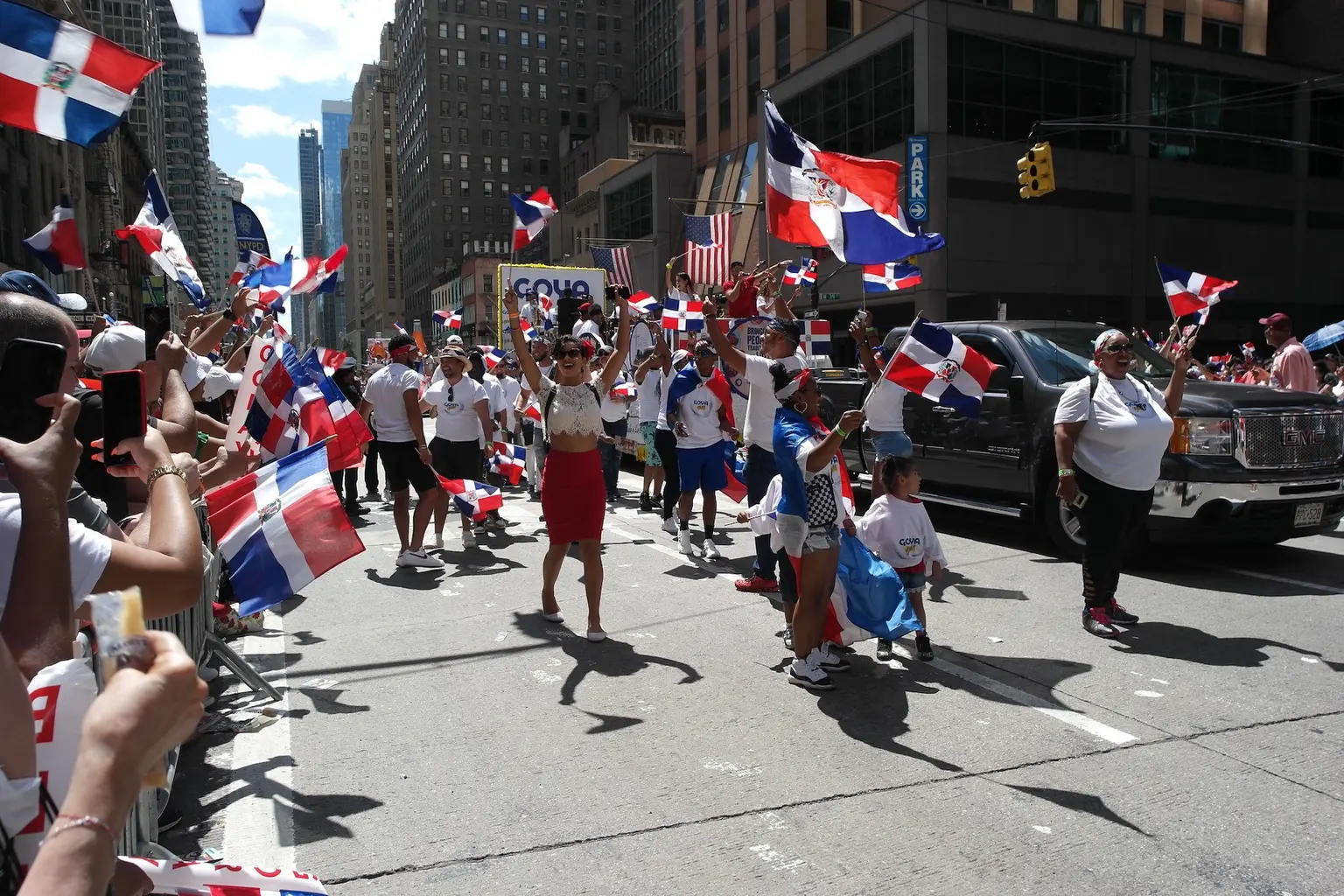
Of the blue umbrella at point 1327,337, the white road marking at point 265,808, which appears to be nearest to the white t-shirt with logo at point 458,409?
the white road marking at point 265,808

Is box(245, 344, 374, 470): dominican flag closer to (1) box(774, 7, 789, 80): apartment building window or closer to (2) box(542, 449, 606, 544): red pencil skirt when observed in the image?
(2) box(542, 449, 606, 544): red pencil skirt

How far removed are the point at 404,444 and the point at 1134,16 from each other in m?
41.8

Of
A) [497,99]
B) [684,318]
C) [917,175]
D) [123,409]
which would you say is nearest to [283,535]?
[123,409]

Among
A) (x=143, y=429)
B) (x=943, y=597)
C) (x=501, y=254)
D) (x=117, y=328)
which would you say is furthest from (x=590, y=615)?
Answer: (x=501, y=254)

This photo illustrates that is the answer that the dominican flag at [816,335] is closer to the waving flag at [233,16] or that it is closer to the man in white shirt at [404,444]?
the man in white shirt at [404,444]

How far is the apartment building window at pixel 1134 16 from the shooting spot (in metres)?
40.2

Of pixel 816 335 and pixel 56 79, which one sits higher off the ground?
pixel 56 79

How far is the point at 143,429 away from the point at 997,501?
790 centimetres

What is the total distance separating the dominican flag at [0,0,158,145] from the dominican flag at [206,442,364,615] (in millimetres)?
1815

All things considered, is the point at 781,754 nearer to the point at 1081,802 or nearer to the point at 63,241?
the point at 1081,802

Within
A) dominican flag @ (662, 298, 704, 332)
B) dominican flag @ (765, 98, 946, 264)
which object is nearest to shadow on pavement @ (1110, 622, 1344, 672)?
dominican flag @ (765, 98, 946, 264)

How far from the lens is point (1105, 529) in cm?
612

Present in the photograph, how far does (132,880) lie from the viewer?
1.69 meters

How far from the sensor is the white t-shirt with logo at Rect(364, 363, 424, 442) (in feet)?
28.8
